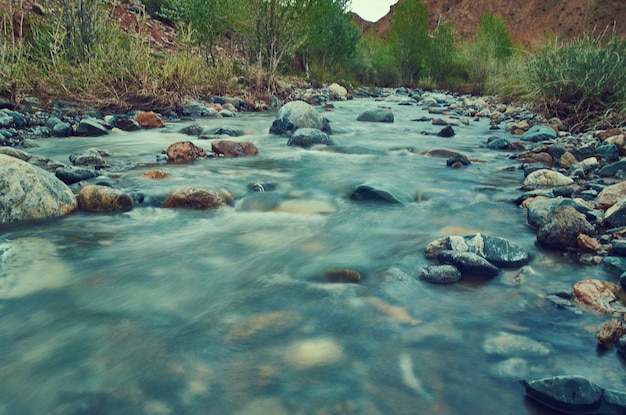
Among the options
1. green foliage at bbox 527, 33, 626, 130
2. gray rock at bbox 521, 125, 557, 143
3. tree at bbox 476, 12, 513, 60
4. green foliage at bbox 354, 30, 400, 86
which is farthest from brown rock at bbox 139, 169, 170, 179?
green foliage at bbox 354, 30, 400, 86

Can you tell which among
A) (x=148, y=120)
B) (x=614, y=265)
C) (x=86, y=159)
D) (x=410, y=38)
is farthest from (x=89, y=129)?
(x=410, y=38)

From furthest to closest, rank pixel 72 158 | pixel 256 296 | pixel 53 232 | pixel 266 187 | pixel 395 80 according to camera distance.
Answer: pixel 395 80 → pixel 72 158 → pixel 266 187 → pixel 53 232 → pixel 256 296

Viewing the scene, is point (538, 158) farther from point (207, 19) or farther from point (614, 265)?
point (207, 19)

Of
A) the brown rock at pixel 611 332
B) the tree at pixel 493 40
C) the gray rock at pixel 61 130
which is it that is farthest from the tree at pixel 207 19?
the brown rock at pixel 611 332

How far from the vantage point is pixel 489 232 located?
314 cm

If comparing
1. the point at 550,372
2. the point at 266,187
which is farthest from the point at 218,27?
the point at 550,372

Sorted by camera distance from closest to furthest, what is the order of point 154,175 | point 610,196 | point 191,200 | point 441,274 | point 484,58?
point 441,274 < point 610,196 < point 191,200 < point 154,175 < point 484,58

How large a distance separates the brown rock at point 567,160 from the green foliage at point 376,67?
23944 millimetres

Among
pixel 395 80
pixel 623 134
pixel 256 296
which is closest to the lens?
pixel 256 296

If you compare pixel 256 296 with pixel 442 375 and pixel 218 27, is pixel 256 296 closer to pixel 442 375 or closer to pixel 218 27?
pixel 442 375

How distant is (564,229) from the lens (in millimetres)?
2775

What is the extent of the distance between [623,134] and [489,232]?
11.0 feet

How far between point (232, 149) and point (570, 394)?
475 cm

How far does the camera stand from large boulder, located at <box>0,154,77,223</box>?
3117 mm
